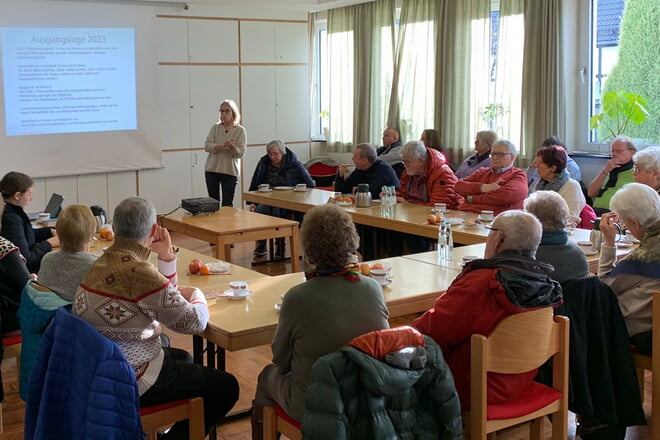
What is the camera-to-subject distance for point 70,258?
309 centimetres

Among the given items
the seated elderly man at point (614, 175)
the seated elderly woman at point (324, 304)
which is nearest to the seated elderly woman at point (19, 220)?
the seated elderly woman at point (324, 304)

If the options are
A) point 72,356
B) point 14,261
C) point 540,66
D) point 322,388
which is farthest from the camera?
point 540,66

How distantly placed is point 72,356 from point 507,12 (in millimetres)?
6288

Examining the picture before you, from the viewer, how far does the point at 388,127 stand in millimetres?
9398

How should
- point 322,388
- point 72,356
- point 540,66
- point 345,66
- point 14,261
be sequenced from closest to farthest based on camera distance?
point 322,388 < point 72,356 < point 14,261 < point 540,66 < point 345,66

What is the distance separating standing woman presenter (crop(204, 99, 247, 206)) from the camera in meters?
8.12

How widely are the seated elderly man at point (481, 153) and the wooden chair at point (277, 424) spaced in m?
4.59

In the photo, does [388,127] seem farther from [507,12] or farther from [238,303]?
[238,303]

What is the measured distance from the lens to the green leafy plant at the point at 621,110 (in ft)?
21.8

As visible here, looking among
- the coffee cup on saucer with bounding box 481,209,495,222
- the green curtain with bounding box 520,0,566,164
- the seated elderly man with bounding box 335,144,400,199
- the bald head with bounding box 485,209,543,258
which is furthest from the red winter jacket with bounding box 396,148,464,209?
the bald head with bounding box 485,209,543,258

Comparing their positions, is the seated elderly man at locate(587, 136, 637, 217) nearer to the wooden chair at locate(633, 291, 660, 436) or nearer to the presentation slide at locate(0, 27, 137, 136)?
the wooden chair at locate(633, 291, 660, 436)

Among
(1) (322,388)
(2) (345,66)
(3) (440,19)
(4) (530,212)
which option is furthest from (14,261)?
(2) (345,66)

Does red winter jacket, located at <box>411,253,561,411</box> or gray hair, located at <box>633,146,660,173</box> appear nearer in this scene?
red winter jacket, located at <box>411,253,561,411</box>

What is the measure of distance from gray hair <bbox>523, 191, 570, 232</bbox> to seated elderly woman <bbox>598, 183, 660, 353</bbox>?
36cm
